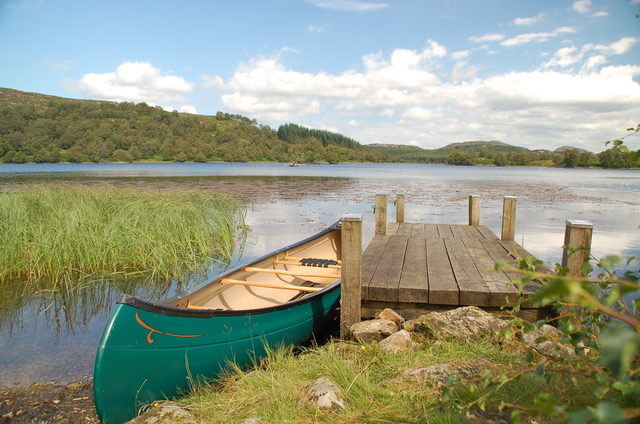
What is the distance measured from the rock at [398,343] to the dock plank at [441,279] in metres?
0.68

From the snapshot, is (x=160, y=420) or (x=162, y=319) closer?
(x=160, y=420)

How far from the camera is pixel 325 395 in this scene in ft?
9.89

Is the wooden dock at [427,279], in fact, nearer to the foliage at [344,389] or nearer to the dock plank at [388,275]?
the dock plank at [388,275]

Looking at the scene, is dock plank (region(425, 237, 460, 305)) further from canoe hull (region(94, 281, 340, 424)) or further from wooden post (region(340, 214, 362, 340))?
canoe hull (region(94, 281, 340, 424))

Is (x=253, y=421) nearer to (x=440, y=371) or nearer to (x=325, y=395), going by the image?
(x=325, y=395)

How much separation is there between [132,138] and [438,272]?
281ft

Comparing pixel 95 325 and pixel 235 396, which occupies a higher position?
pixel 235 396

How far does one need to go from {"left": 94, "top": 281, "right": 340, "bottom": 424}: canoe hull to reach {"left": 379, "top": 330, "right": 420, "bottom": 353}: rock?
1.09 m

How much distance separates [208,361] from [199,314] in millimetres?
500

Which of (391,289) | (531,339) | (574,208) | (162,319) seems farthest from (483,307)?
(574,208)

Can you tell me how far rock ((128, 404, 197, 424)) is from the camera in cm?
315

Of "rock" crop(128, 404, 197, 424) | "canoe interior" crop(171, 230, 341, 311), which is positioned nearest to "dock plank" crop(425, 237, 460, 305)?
"canoe interior" crop(171, 230, 341, 311)

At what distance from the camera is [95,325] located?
5980 mm

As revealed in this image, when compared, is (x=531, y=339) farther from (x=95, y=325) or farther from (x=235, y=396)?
(x=95, y=325)
